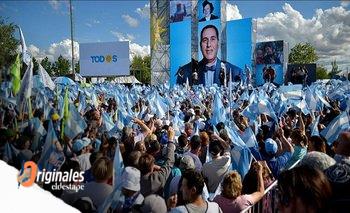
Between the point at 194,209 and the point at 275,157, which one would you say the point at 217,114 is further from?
the point at 194,209

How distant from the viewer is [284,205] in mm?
2100

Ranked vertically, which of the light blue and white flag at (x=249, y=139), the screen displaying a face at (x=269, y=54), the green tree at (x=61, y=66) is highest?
the screen displaying a face at (x=269, y=54)

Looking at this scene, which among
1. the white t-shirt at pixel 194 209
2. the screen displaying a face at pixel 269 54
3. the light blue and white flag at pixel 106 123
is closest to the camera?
the white t-shirt at pixel 194 209

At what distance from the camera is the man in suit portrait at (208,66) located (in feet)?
114

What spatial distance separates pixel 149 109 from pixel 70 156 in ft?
27.7

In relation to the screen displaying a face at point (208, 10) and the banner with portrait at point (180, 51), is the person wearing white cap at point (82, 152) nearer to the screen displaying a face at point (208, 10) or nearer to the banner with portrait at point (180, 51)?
the banner with portrait at point (180, 51)

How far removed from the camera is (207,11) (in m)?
34.9

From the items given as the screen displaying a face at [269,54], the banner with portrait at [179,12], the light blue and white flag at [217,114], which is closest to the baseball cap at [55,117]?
the light blue and white flag at [217,114]

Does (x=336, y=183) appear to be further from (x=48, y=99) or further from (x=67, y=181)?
(x=48, y=99)

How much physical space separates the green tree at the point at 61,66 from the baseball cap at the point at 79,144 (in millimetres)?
509

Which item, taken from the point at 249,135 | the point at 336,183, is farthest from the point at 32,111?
the point at 249,135

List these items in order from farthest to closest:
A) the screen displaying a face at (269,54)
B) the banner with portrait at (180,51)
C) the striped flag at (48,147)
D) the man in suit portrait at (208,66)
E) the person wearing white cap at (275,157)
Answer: the man in suit portrait at (208,66)
the screen displaying a face at (269,54)
the banner with portrait at (180,51)
the person wearing white cap at (275,157)
the striped flag at (48,147)

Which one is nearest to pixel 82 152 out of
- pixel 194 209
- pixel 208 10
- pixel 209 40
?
pixel 194 209

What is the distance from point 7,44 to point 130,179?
107 centimetres
